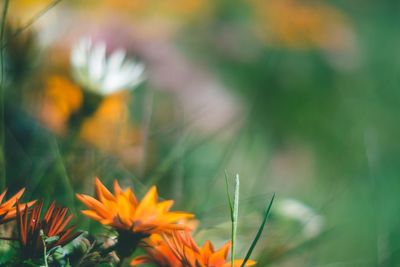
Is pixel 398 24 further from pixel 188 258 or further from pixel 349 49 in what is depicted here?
pixel 188 258

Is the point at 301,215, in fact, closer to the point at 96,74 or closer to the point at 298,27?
the point at 96,74

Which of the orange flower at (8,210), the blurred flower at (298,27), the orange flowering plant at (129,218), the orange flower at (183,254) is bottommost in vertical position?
the blurred flower at (298,27)

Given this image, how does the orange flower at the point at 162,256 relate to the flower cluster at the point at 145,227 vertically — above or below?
below

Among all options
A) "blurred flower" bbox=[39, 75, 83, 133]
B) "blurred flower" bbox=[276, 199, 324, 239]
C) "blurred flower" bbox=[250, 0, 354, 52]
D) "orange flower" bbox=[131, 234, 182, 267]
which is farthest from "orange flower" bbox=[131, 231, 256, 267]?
"blurred flower" bbox=[250, 0, 354, 52]

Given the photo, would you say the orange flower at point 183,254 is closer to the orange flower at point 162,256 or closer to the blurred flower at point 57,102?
the orange flower at point 162,256

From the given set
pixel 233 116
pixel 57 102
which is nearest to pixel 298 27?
pixel 233 116

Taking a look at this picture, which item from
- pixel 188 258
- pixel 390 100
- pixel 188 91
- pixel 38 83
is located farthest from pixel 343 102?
pixel 188 258

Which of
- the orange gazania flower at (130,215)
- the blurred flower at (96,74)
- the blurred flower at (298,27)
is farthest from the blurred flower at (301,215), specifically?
the blurred flower at (298,27)
